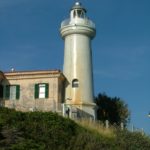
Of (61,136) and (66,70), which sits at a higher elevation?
(66,70)

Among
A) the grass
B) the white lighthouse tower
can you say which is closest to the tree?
the white lighthouse tower

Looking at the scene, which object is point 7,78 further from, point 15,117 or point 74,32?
point 15,117

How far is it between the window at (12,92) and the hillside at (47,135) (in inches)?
584

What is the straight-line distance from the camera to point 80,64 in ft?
163

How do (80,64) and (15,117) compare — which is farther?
(80,64)

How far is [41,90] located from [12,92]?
8.77 ft

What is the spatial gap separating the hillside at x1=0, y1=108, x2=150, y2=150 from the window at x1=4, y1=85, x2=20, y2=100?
584 inches

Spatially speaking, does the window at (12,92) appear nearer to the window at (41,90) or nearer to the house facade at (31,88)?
the house facade at (31,88)

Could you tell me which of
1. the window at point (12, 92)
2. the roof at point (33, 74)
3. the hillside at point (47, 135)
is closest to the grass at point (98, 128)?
the hillside at point (47, 135)

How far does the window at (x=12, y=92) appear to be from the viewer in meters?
48.0

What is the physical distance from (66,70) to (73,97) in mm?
3122

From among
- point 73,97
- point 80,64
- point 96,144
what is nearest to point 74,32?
point 80,64

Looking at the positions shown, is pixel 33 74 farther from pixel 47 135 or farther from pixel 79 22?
pixel 47 135

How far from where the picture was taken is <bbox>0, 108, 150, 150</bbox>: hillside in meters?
26.8
